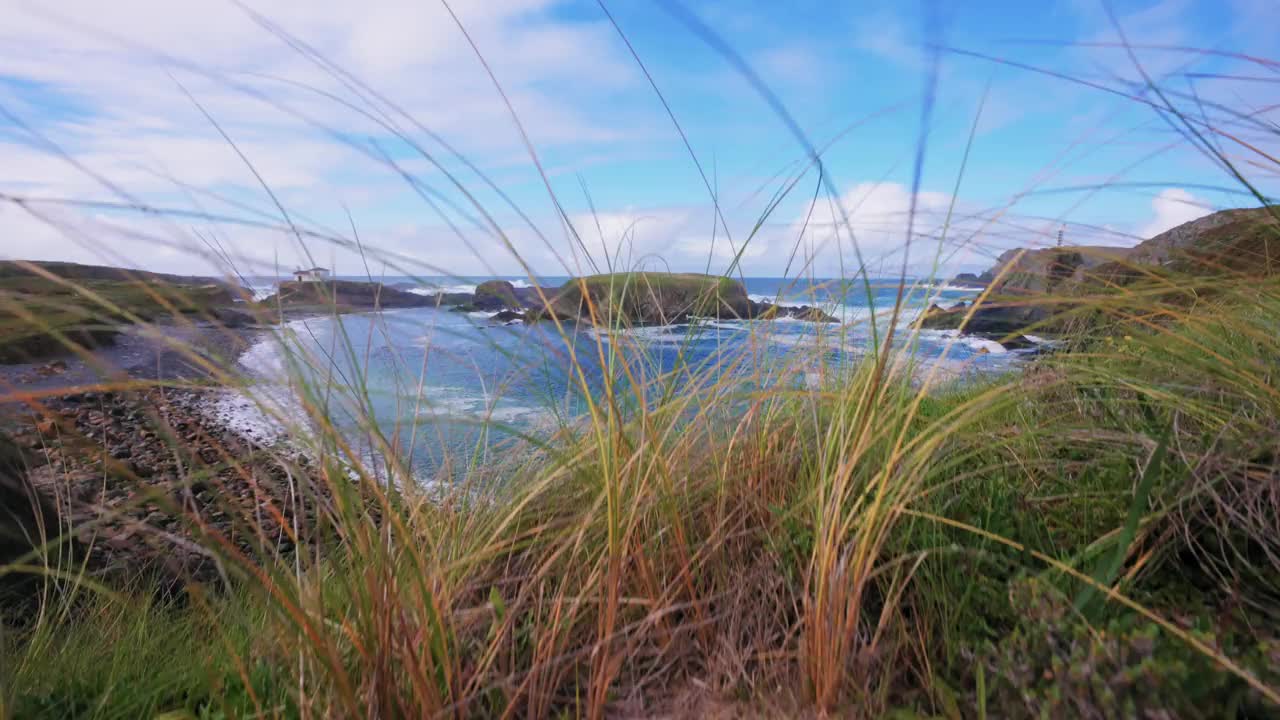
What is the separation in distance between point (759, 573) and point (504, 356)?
0.91 metres

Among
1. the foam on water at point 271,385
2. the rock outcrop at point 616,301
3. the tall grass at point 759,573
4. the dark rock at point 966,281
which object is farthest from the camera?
the dark rock at point 966,281

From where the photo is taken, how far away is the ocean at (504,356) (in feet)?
4.71

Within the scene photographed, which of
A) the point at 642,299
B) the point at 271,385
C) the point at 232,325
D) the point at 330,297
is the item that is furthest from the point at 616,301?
the point at 232,325

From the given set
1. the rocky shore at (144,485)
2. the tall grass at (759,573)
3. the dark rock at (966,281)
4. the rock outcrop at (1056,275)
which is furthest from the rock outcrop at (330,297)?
the dark rock at (966,281)

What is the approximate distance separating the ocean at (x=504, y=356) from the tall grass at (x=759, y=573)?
0.03 meters

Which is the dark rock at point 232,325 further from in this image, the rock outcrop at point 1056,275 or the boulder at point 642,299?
the rock outcrop at point 1056,275

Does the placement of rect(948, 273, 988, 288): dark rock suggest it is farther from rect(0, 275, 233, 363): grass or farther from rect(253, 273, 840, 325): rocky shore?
rect(0, 275, 233, 363): grass

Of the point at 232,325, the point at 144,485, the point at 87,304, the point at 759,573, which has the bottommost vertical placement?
the point at 759,573

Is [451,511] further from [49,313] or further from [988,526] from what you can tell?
[988,526]

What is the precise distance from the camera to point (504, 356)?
73.9 inches

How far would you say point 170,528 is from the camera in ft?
15.7

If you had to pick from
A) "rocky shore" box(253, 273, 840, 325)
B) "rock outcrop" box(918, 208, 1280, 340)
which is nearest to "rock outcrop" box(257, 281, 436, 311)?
"rocky shore" box(253, 273, 840, 325)

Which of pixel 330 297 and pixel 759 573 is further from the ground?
pixel 330 297

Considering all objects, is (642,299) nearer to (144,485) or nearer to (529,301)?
(529,301)
